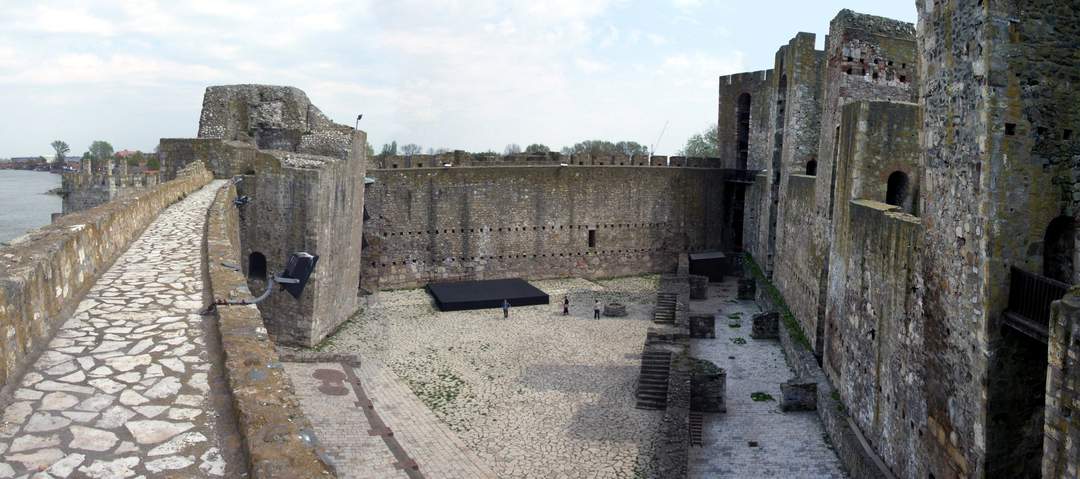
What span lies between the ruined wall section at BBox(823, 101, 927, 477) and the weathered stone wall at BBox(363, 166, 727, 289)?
39.4ft

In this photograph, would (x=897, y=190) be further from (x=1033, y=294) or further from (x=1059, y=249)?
(x=1033, y=294)

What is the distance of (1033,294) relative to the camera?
6371 millimetres

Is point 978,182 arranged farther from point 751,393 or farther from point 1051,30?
point 751,393

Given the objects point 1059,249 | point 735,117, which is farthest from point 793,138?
point 1059,249

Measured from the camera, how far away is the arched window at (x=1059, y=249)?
6922 millimetres

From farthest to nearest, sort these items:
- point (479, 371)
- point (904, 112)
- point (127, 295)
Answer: point (479, 371)
point (904, 112)
point (127, 295)

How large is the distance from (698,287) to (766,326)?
5.10m

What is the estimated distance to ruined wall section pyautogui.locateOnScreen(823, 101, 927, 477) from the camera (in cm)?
866

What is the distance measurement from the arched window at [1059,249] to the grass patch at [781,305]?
867cm

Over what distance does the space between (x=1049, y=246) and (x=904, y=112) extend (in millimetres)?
6260

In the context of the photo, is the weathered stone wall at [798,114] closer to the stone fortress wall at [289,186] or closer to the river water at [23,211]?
the stone fortress wall at [289,186]

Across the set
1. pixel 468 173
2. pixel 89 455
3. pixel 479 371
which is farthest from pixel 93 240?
pixel 468 173

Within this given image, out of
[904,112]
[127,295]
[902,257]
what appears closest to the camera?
[127,295]

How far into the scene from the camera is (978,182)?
688 cm
